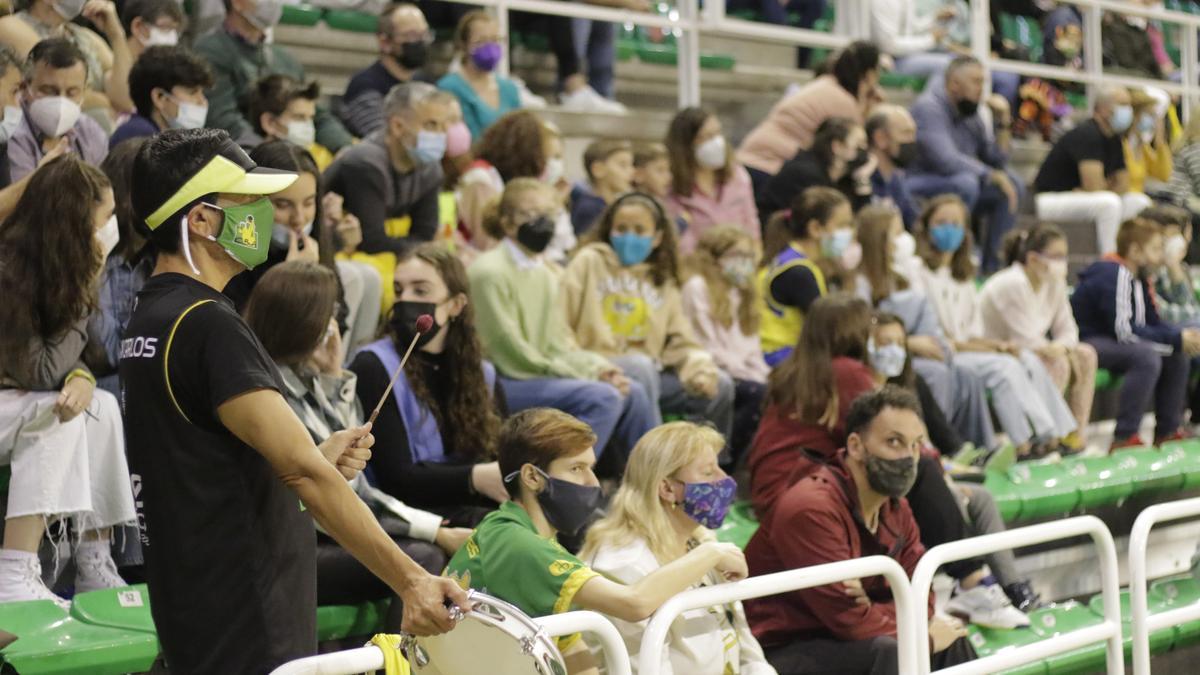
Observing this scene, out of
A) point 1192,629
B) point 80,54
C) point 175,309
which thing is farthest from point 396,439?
point 1192,629

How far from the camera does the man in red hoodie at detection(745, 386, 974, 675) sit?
427 centimetres

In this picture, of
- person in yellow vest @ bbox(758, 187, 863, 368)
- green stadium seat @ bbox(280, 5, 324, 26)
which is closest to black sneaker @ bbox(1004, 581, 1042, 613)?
person in yellow vest @ bbox(758, 187, 863, 368)

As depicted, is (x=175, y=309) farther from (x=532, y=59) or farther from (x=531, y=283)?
(x=532, y=59)

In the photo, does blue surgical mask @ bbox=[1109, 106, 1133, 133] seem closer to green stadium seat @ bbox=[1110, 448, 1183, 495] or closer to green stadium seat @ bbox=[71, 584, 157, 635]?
green stadium seat @ bbox=[1110, 448, 1183, 495]

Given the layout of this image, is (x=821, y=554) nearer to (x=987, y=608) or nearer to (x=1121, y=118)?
(x=987, y=608)

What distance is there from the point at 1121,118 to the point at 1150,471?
13.1ft

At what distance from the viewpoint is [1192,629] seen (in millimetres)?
5301

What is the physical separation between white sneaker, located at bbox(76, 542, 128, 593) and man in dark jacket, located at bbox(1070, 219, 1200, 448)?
5443 mm

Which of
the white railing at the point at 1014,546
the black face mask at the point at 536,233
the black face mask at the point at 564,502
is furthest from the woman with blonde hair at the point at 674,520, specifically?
the black face mask at the point at 536,233

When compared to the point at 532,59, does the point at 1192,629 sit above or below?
below

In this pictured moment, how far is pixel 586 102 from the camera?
8.72m

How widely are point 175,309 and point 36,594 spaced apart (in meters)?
1.83

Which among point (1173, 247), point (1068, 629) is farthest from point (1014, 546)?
point (1173, 247)

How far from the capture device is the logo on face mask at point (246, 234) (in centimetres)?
263
